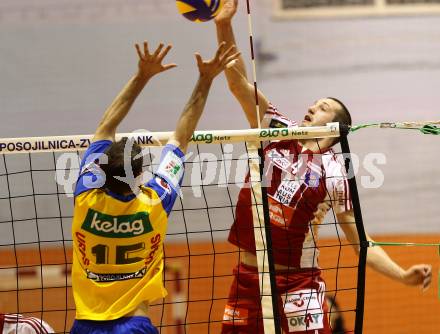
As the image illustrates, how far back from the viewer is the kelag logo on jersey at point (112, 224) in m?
3.58

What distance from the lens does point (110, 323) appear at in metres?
3.63

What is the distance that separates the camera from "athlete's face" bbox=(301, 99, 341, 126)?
5180 mm

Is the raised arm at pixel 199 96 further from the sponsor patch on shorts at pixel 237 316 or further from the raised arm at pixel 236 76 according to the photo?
the sponsor patch on shorts at pixel 237 316

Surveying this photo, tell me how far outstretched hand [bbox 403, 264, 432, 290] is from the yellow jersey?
69.5 inches

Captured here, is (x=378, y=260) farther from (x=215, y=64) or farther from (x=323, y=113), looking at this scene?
(x=215, y=64)

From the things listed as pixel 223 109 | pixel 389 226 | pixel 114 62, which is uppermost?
pixel 114 62

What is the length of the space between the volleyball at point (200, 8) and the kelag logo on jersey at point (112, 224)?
5.39ft

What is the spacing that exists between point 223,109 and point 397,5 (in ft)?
8.37

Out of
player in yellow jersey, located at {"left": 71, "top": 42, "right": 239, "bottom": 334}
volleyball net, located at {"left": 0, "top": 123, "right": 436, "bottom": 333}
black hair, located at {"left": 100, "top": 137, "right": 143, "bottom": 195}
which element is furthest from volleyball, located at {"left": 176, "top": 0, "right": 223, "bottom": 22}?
volleyball net, located at {"left": 0, "top": 123, "right": 436, "bottom": 333}

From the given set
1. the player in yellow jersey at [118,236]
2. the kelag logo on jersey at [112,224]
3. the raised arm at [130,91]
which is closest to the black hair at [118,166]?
the player in yellow jersey at [118,236]

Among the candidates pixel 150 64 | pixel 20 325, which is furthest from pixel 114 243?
pixel 20 325

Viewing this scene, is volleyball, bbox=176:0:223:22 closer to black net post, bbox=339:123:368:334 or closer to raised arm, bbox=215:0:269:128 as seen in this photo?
raised arm, bbox=215:0:269:128

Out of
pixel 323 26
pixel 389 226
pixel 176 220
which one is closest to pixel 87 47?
pixel 176 220

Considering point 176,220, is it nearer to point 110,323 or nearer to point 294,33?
point 294,33
